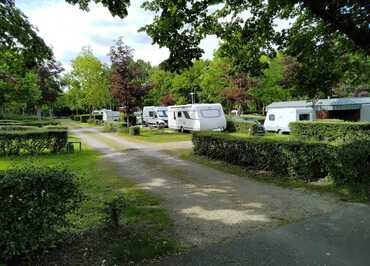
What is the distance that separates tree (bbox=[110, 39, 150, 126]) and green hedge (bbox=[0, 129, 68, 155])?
399 inches

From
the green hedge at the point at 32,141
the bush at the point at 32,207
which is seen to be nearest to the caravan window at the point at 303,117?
the green hedge at the point at 32,141

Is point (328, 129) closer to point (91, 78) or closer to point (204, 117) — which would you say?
point (204, 117)

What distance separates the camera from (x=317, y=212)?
15.4 feet

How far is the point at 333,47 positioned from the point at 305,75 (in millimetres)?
1222

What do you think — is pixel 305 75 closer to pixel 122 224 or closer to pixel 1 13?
pixel 122 224

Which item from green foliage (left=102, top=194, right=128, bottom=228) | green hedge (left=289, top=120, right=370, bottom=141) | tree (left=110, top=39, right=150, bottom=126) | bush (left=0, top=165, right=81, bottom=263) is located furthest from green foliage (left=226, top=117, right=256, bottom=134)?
bush (left=0, top=165, right=81, bottom=263)

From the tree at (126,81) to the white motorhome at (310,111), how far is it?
418 inches

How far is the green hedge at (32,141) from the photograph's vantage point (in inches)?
476

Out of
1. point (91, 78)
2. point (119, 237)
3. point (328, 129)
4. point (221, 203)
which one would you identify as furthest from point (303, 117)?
point (91, 78)

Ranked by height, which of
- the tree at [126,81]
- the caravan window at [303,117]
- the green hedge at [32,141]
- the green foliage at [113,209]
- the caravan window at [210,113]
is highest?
the tree at [126,81]

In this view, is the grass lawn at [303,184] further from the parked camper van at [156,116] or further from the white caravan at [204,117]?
the parked camper van at [156,116]

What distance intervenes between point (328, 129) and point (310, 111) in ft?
22.5

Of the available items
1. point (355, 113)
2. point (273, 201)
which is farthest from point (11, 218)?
point (355, 113)

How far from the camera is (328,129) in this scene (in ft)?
47.9
